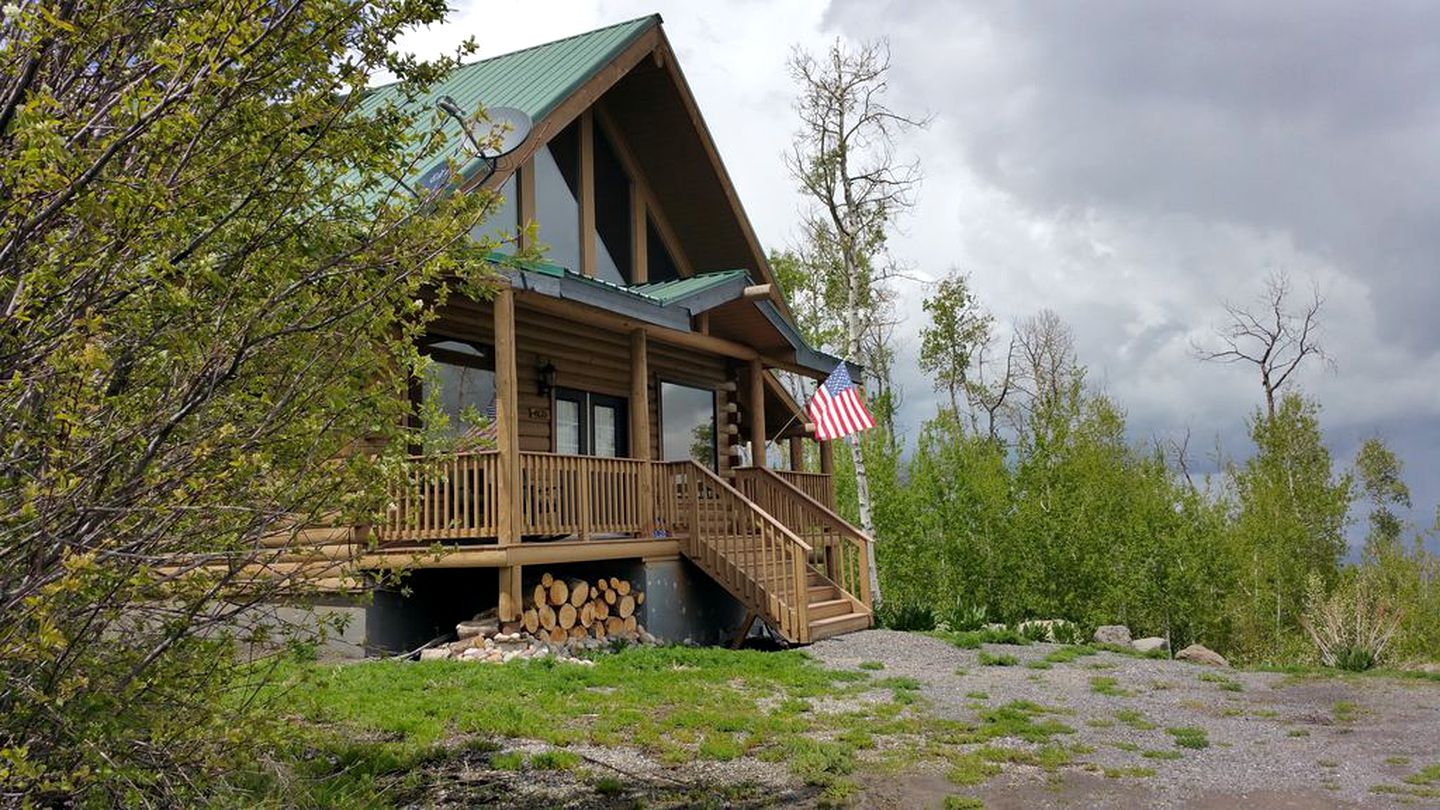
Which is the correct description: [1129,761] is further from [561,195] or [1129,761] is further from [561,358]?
[561,195]

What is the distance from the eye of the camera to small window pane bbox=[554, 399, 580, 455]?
1408 cm

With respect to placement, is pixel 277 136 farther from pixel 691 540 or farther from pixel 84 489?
pixel 691 540

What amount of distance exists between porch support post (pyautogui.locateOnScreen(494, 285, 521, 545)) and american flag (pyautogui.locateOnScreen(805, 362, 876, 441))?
227 inches

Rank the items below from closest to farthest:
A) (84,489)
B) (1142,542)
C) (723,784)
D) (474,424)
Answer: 1. (84,489)
2. (474,424)
3. (723,784)
4. (1142,542)

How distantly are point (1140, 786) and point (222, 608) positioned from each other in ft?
17.6

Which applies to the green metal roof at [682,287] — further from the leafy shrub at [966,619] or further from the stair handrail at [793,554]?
the leafy shrub at [966,619]

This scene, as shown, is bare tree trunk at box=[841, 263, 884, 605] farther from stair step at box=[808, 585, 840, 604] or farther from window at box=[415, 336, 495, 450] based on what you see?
window at box=[415, 336, 495, 450]

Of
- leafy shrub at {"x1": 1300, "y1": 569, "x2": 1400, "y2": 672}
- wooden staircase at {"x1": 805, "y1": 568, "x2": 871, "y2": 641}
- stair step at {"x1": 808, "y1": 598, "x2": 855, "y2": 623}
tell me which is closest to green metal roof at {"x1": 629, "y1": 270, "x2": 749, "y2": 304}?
wooden staircase at {"x1": 805, "y1": 568, "x2": 871, "y2": 641}

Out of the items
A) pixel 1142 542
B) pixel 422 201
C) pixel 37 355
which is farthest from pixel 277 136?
pixel 1142 542

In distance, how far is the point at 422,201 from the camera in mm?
3982

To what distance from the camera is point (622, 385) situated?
50.3ft

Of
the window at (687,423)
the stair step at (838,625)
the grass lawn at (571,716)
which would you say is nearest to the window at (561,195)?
the window at (687,423)

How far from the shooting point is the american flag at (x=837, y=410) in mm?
15250

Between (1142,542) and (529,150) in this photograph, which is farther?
(1142,542)
